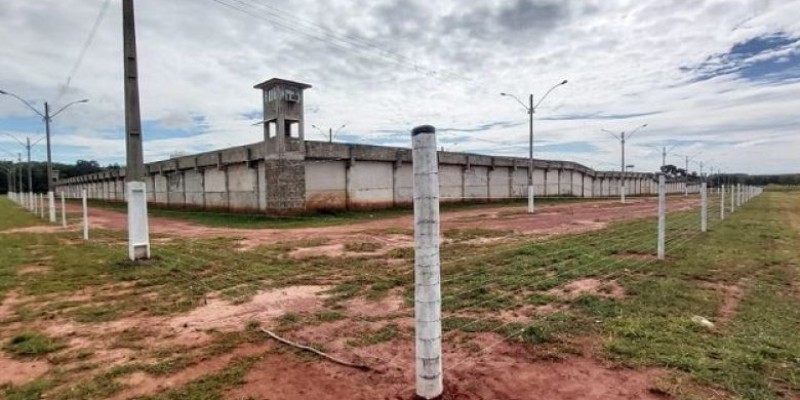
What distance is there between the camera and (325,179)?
2631 cm

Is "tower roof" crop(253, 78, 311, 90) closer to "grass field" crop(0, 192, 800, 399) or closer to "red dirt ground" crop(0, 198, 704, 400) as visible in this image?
"grass field" crop(0, 192, 800, 399)

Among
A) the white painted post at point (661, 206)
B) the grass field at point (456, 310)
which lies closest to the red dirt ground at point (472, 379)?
the grass field at point (456, 310)

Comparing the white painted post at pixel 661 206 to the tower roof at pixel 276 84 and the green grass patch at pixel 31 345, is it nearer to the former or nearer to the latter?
the green grass patch at pixel 31 345

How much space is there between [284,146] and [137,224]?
13736 mm

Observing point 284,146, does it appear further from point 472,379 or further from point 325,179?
point 472,379

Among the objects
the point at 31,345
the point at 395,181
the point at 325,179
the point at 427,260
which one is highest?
the point at 325,179

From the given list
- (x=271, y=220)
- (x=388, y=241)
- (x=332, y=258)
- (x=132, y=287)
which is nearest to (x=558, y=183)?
(x=271, y=220)

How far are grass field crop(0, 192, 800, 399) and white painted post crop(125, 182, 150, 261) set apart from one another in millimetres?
368

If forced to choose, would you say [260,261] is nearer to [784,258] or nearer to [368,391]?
[368,391]

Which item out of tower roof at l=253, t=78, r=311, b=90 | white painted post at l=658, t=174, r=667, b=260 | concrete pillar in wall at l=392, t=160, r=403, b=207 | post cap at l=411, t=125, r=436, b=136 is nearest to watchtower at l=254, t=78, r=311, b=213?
tower roof at l=253, t=78, r=311, b=90

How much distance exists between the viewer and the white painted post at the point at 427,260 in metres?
3.36

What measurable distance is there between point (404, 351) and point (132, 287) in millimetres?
5565

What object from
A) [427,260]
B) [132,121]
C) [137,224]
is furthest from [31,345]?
[132,121]

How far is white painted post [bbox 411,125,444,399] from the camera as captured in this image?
11.0 feet
